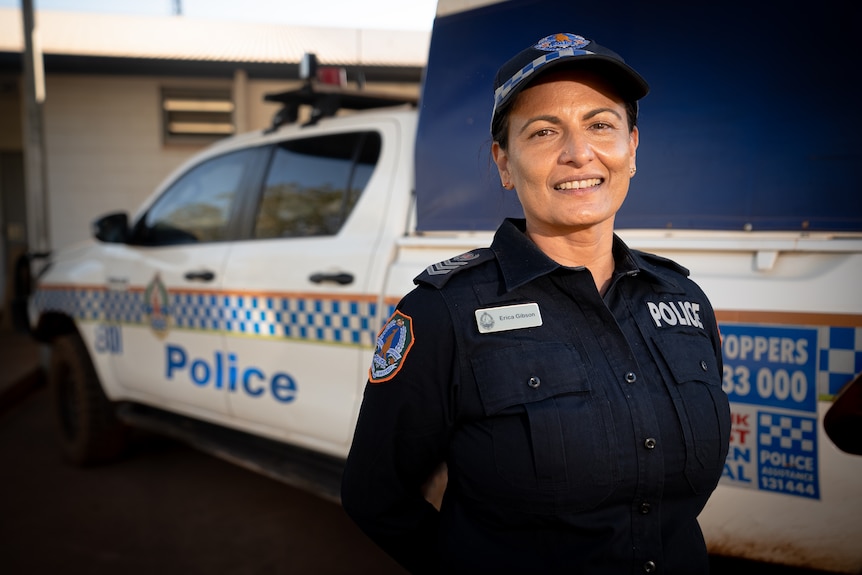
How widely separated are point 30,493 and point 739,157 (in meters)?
3.87

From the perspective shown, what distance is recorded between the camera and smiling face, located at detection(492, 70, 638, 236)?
1.19 meters

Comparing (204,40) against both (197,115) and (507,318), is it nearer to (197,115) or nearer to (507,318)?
(197,115)

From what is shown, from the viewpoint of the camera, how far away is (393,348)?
1.15m

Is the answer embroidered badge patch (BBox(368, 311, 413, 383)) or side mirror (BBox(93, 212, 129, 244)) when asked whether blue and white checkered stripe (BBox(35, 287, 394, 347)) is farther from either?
embroidered badge patch (BBox(368, 311, 413, 383))

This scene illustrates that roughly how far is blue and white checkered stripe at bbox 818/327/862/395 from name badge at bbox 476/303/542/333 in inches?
37.3

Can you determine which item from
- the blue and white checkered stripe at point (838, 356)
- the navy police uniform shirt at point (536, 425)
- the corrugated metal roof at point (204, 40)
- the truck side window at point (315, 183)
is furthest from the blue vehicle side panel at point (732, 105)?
the corrugated metal roof at point (204, 40)

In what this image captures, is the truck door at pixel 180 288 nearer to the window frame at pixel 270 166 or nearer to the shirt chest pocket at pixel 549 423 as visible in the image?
the window frame at pixel 270 166

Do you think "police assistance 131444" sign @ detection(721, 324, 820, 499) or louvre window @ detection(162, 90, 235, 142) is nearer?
"police assistance 131444" sign @ detection(721, 324, 820, 499)

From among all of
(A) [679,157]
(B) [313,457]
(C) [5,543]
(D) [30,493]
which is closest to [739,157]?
(A) [679,157]

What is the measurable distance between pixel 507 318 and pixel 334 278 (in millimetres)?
1615

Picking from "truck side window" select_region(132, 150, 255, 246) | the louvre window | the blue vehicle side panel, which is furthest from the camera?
the louvre window

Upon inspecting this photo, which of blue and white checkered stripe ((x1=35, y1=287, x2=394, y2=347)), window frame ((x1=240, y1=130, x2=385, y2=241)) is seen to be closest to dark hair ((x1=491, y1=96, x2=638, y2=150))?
blue and white checkered stripe ((x1=35, y1=287, x2=394, y2=347))

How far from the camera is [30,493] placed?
372 cm

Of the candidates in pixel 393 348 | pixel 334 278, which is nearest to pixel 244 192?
pixel 334 278
